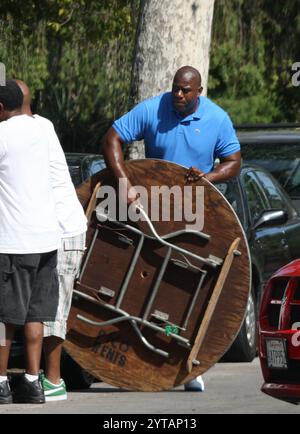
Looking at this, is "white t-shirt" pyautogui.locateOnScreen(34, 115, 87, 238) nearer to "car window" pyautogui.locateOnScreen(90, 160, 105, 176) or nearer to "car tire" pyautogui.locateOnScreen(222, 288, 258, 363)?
"car window" pyautogui.locateOnScreen(90, 160, 105, 176)

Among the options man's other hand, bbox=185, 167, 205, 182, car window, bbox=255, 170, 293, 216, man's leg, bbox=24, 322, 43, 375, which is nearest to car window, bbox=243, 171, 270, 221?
car window, bbox=255, 170, 293, 216

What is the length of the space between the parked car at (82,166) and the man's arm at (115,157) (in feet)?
3.42

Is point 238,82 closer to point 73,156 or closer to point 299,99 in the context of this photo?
point 299,99

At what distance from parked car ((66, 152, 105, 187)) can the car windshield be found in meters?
3.25

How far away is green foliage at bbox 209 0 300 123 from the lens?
24781 mm

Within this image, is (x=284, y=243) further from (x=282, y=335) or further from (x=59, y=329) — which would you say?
(x=282, y=335)

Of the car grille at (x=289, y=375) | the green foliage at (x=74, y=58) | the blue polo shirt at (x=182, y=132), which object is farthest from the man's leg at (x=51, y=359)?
the green foliage at (x=74, y=58)

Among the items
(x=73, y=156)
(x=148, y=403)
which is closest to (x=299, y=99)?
(x=73, y=156)

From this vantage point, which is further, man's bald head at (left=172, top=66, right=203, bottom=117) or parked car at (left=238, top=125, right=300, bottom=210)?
parked car at (left=238, top=125, right=300, bottom=210)

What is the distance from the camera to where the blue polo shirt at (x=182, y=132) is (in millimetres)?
9305

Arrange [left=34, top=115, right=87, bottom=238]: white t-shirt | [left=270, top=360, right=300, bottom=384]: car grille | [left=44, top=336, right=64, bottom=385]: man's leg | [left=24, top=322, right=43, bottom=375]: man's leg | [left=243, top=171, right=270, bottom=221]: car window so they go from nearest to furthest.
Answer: [left=270, top=360, right=300, bottom=384]: car grille → [left=24, top=322, right=43, bottom=375]: man's leg → [left=34, top=115, right=87, bottom=238]: white t-shirt → [left=44, top=336, right=64, bottom=385]: man's leg → [left=243, top=171, right=270, bottom=221]: car window

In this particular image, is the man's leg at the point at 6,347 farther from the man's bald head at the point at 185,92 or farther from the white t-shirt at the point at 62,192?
the man's bald head at the point at 185,92
